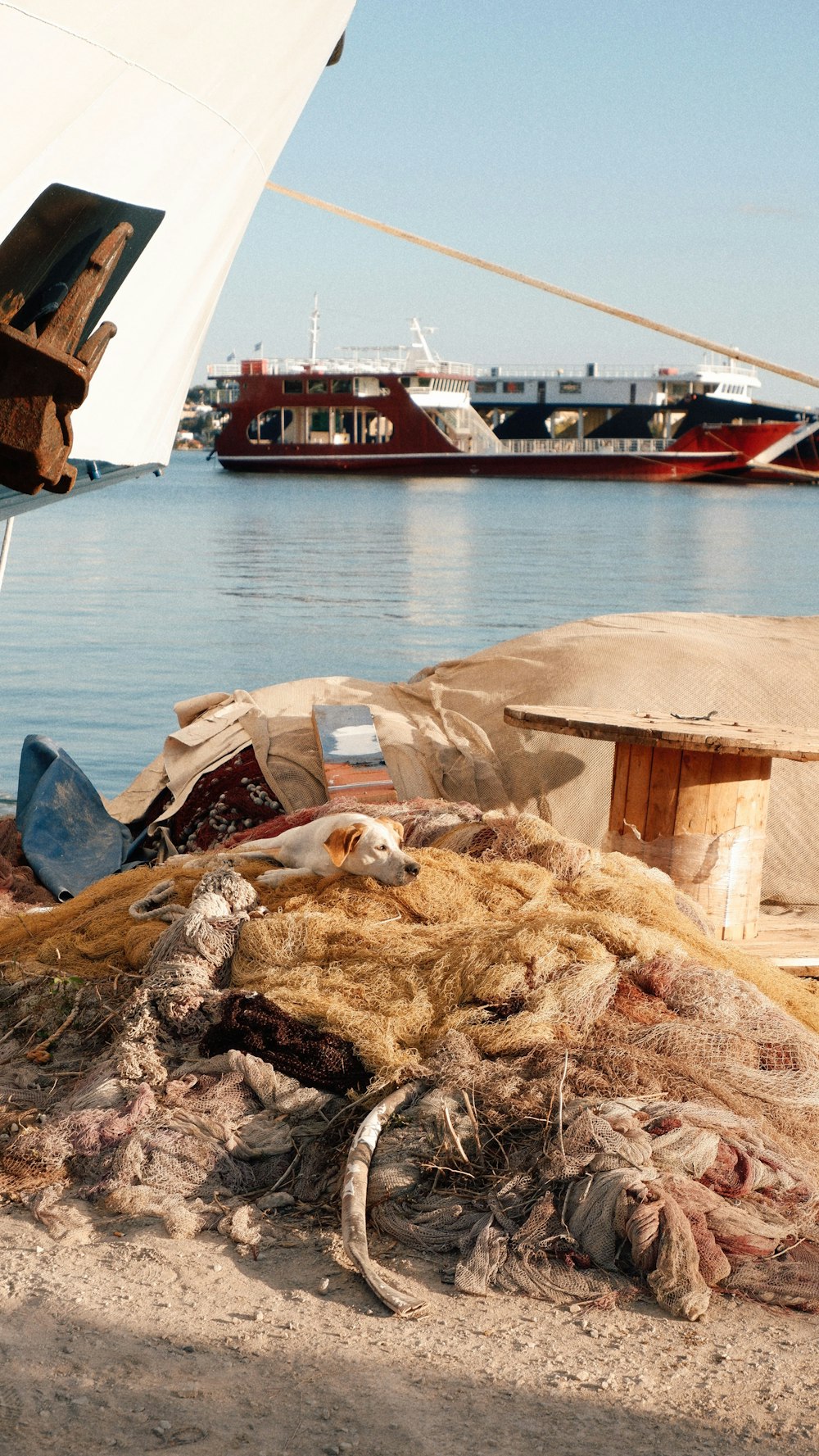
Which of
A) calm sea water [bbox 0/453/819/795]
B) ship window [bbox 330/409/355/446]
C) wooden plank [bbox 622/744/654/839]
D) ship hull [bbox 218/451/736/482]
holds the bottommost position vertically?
calm sea water [bbox 0/453/819/795]

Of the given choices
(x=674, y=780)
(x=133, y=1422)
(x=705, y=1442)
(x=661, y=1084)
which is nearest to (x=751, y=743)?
(x=674, y=780)

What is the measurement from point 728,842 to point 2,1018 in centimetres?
306

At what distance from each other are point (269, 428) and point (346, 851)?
79581 mm

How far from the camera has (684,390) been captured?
86.7 m

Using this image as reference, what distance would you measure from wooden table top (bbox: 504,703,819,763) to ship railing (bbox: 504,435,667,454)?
79476mm

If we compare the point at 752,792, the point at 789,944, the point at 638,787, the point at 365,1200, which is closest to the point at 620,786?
the point at 638,787

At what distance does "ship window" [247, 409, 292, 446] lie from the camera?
8056 cm

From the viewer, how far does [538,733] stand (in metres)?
7.85

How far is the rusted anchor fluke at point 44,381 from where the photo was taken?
9.89ft

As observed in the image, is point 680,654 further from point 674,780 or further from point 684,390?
point 684,390

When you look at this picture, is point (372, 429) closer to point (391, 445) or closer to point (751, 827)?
point (391, 445)

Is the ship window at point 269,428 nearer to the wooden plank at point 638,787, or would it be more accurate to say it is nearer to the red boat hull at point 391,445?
the red boat hull at point 391,445

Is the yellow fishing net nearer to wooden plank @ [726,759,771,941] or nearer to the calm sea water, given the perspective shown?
wooden plank @ [726,759,771,941]

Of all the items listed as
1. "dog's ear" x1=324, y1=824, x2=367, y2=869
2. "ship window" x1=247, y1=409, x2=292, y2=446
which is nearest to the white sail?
"dog's ear" x1=324, y1=824, x2=367, y2=869
